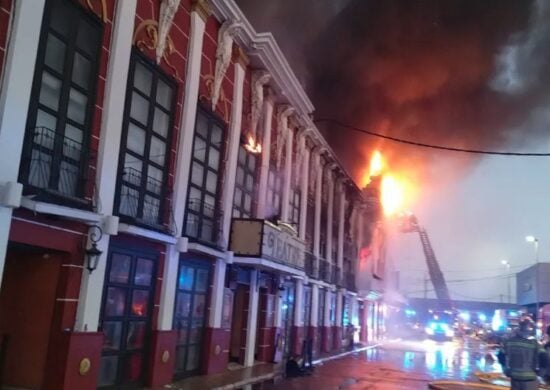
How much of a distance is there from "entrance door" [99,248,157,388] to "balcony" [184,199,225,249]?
168 centimetres

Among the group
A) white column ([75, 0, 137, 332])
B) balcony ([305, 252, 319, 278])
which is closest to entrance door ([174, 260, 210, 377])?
white column ([75, 0, 137, 332])

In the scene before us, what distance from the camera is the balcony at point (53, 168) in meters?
8.54

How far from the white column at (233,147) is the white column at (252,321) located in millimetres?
2606

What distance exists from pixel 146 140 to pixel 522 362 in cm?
841

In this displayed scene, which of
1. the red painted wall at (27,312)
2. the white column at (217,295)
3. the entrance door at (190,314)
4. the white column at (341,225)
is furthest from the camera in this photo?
the white column at (341,225)

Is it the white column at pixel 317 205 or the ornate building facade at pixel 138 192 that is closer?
the ornate building facade at pixel 138 192

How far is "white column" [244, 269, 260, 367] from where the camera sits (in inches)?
666

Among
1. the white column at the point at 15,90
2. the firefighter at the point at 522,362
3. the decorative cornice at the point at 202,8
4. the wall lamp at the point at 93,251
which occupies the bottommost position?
the firefighter at the point at 522,362

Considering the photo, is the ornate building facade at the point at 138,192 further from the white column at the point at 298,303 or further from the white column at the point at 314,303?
the white column at the point at 314,303

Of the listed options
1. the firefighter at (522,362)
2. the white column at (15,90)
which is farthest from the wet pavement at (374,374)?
the white column at (15,90)

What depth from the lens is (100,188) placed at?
Answer: 1002 centimetres

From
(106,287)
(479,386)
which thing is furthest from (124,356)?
(479,386)

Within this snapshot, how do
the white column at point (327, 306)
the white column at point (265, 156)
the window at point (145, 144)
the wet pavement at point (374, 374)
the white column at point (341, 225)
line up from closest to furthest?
the window at point (145, 144)
the wet pavement at point (374, 374)
the white column at point (265, 156)
the white column at point (327, 306)
the white column at point (341, 225)

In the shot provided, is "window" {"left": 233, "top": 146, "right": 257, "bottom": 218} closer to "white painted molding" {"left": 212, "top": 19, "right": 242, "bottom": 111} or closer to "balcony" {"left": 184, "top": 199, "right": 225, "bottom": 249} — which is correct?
"balcony" {"left": 184, "top": 199, "right": 225, "bottom": 249}
